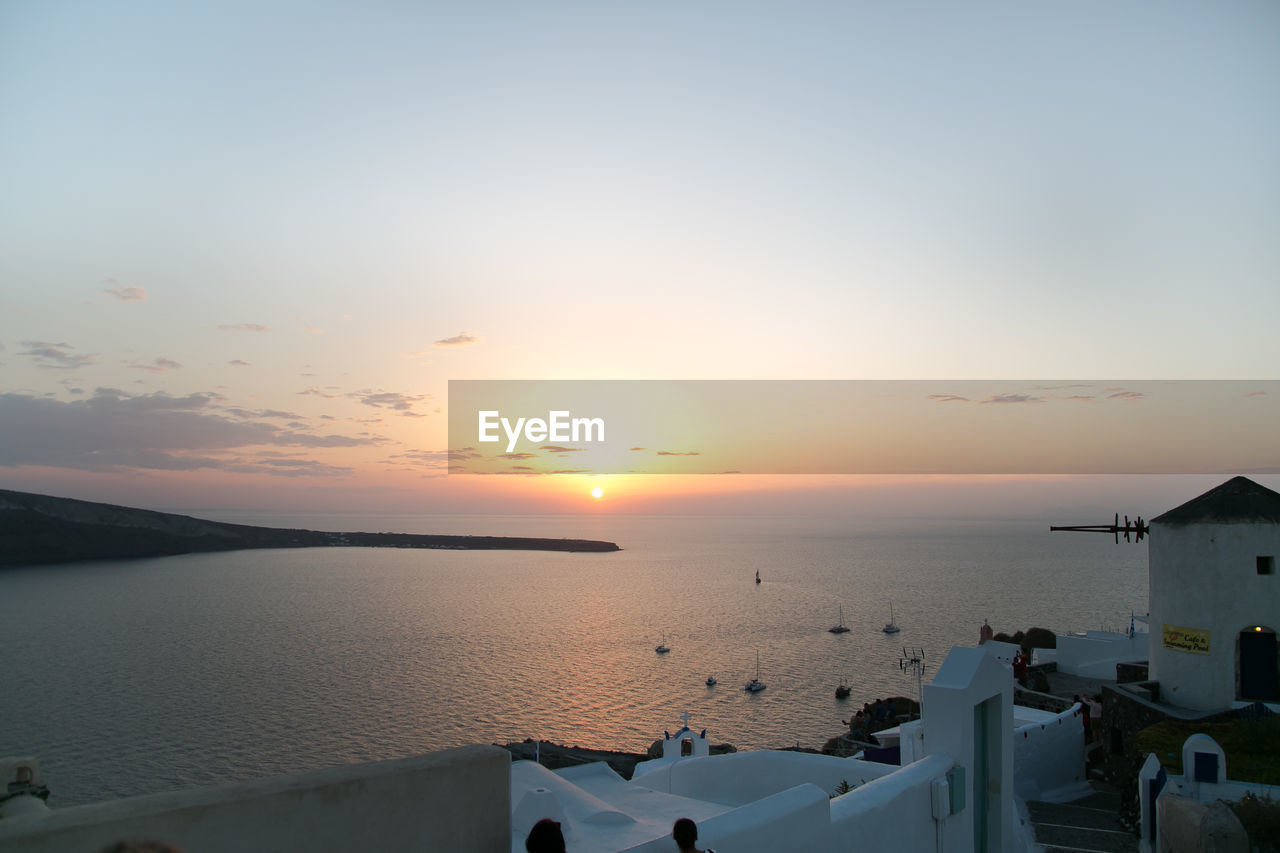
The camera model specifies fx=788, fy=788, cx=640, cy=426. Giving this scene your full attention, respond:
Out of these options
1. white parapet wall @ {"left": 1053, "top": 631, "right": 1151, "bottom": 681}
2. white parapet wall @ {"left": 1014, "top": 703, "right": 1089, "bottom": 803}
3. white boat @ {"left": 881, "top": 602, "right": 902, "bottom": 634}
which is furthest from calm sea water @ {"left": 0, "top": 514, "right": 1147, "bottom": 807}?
white parapet wall @ {"left": 1014, "top": 703, "right": 1089, "bottom": 803}

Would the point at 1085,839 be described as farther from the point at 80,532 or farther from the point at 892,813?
the point at 80,532

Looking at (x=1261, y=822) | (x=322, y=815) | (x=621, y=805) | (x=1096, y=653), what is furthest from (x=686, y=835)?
(x=1096, y=653)

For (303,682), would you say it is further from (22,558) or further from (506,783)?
(22,558)

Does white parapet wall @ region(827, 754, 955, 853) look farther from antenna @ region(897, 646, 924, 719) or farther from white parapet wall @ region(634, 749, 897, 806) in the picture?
antenna @ region(897, 646, 924, 719)

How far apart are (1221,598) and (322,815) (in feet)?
63.2

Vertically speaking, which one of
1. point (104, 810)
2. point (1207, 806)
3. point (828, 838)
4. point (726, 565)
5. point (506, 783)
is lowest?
point (726, 565)

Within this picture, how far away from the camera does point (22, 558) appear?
146250 millimetres

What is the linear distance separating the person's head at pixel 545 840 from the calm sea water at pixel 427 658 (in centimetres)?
3254

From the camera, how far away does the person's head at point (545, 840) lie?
12.4 feet

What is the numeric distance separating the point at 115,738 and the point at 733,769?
40.7 metres

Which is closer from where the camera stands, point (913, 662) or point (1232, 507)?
point (1232, 507)

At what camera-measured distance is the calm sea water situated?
3975 cm

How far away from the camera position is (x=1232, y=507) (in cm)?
1675

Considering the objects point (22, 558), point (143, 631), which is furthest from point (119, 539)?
point (143, 631)
